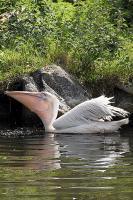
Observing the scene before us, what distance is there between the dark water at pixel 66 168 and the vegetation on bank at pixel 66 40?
91.9 inches

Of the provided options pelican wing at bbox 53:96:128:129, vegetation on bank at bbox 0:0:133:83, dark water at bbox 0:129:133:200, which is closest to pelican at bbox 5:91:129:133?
pelican wing at bbox 53:96:128:129

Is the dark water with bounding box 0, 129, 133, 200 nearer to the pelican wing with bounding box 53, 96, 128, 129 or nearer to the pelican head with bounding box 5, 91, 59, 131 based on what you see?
the pelican wing with bounding box 53, 96, 128, 129

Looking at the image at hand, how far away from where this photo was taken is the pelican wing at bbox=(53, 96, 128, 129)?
12.3 meters

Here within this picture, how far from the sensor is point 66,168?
7.93 meters

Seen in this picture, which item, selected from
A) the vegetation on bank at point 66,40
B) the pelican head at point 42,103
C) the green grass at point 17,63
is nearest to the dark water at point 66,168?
the pelican head at point 42,103

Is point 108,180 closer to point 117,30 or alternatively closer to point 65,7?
point 117,30

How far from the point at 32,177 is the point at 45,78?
6040 millimetres

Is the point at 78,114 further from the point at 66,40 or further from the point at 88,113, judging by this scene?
the point at 66,40

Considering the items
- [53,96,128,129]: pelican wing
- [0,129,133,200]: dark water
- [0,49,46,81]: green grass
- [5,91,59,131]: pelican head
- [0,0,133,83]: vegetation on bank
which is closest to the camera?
[0,129,133,200]: dark water

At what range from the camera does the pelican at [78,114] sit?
1231cm

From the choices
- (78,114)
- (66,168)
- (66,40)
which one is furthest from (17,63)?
(66,168)

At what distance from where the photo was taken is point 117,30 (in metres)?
15.1

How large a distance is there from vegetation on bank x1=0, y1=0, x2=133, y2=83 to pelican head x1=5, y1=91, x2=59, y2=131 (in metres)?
0.76

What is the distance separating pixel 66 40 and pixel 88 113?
105 inches
